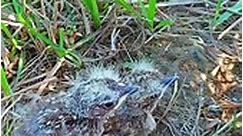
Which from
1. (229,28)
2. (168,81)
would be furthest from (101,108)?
(229,28)

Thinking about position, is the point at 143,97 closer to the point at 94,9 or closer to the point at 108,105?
the point at 108,105

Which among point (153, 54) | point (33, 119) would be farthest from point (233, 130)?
point (33, 119)

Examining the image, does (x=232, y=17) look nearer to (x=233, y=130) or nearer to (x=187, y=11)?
(x=187, y=11)

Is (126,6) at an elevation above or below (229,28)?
above

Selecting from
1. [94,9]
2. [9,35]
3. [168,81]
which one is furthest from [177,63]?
[9,35]

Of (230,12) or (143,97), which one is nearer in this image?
(143,97)

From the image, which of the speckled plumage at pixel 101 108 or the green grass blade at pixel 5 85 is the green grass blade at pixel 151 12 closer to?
the speckled plumage at pixel 101 108
